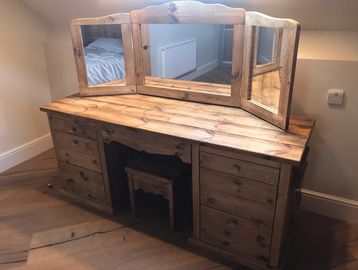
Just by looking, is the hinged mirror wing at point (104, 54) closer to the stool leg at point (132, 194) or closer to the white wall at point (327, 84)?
the white wall at point (327, 84)

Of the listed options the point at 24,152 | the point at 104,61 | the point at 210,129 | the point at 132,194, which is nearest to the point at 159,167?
the point at 132,194

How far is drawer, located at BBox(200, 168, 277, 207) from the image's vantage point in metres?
1.42

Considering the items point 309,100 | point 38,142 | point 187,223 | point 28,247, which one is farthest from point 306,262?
point 38,142

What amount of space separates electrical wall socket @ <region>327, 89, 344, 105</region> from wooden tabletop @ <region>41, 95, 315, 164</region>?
21cm

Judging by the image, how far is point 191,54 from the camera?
1911 millimetres

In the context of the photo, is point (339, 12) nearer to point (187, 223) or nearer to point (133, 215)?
point (187, 223)

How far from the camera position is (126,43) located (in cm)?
200

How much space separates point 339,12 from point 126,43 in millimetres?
1219

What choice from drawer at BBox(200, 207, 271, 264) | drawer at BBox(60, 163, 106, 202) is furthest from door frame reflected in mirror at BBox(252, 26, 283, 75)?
drawer at BBox(60, 163, 106, 202)

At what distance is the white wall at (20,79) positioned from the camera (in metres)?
2.45

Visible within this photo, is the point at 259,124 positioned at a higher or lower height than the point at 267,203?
higher

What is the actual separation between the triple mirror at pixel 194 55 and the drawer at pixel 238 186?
337mm

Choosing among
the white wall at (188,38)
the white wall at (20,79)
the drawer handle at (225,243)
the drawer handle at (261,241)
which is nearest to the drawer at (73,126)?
the white wall at (188,38)

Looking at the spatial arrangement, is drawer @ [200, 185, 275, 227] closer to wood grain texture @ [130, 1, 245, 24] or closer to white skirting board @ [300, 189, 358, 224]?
white skirting board @ [300, 189, 358, 224]
